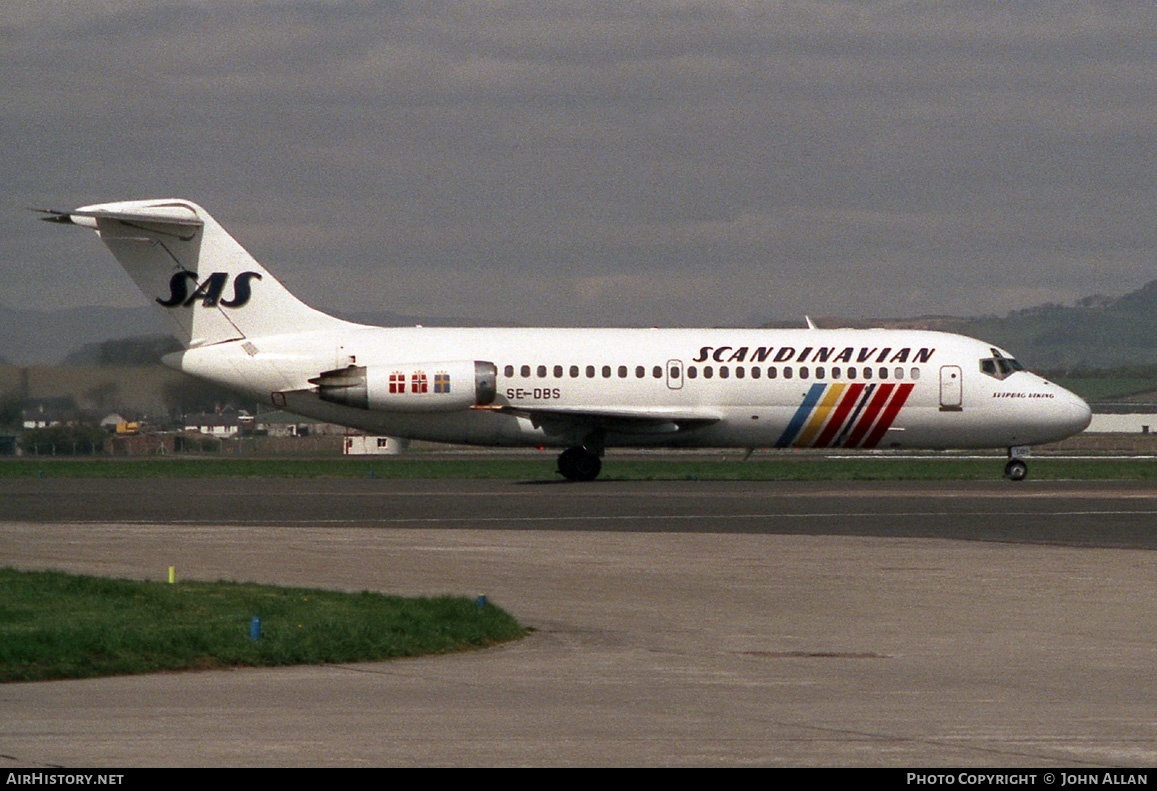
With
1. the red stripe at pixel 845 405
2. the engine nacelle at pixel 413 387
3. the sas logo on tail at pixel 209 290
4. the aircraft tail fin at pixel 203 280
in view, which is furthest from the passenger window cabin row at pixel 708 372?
the sas logo on tail at pixel 209 290

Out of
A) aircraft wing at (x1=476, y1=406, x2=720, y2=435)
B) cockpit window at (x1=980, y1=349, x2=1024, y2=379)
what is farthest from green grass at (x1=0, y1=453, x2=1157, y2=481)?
cockpit window at (x1=980, y1=349, x2=1024, y2=379)

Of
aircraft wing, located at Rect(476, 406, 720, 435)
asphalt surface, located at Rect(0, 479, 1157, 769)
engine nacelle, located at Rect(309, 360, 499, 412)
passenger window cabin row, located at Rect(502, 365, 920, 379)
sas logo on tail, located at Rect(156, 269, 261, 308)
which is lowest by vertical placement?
asphalt surface, located at Rect(0, 479, 1157, 769)

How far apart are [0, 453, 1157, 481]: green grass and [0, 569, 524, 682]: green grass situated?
27053 mm

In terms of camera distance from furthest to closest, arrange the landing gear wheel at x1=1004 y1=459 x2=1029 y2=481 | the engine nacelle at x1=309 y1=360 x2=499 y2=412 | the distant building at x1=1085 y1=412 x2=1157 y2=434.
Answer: the distant building at x1=1085 y1=412 x2=1157 y2=434, the landing gear wheel at x1=1004 y1=459 x2=1029 y2=481, the engine nacelle at x1=309 y1=360 x2=499 y2=412

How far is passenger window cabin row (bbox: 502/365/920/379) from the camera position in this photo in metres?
43.0

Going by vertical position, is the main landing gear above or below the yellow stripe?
below

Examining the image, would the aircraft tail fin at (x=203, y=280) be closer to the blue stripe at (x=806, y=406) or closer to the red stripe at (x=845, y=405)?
the blue stripe at (x=806, y=406)

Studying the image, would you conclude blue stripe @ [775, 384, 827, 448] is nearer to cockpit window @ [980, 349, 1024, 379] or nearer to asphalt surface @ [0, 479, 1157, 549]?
asphalt surface @ [0, 479, 1157, 549]

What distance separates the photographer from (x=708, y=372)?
43.3m

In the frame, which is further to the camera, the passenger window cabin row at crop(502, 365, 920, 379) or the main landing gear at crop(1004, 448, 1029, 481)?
the main landing gear at crop(1004, 448, 1029, 481)

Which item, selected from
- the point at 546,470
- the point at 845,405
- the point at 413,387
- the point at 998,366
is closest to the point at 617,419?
the point at 413,387

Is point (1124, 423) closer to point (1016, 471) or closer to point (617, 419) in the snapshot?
point (1016, 471)

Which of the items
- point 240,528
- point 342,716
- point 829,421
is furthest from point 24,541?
point 829,421
